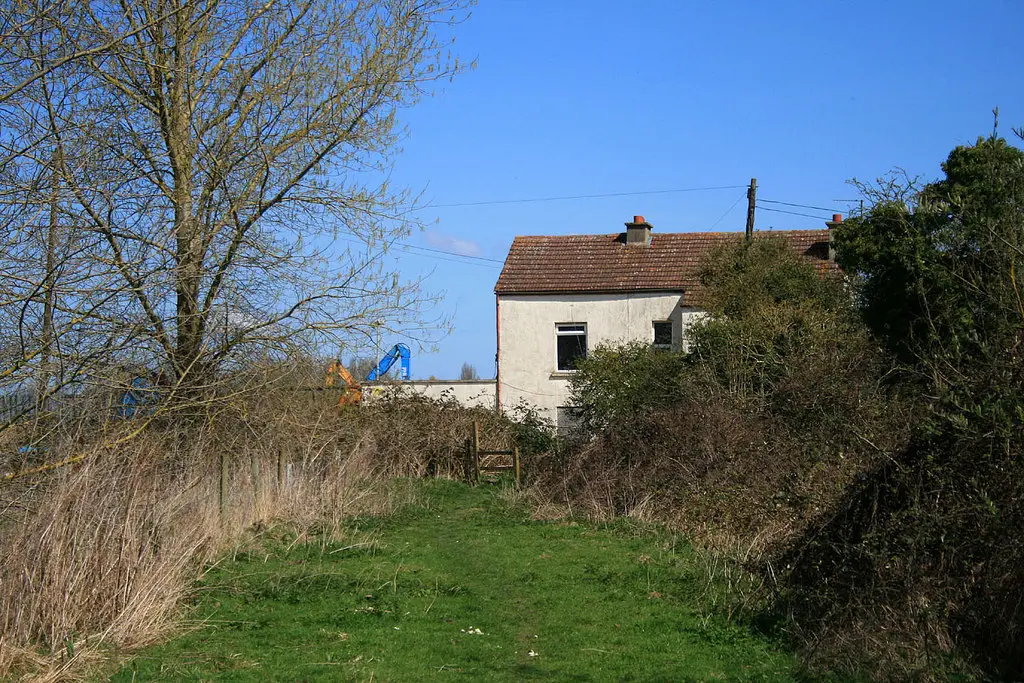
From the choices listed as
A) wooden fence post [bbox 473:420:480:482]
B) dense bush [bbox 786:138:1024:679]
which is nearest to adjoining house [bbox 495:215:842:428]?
wooden fence post [bbox 473:420:480:482]

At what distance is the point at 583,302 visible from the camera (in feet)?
112

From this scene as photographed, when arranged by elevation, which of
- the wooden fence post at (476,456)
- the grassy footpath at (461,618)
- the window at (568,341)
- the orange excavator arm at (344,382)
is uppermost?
the window at (568,341)

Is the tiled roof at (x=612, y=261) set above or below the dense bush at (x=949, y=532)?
above

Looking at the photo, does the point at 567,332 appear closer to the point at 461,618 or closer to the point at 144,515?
the point at 461,618

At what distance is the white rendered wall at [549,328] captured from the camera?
111ft

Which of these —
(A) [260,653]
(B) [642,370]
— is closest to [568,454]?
(B) [642,370]

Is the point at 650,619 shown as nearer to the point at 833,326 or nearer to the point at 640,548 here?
the point at 640,548

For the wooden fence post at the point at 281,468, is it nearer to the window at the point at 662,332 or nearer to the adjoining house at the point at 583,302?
the adjoining house at the point at 583,302

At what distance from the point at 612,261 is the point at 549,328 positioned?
3252 mm

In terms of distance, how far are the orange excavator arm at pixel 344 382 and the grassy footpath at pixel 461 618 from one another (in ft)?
9.81

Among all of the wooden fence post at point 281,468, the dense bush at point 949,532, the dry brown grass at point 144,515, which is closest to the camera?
the dense bush at point 949,532

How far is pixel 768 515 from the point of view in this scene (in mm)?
12320

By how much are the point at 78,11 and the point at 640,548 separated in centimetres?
902

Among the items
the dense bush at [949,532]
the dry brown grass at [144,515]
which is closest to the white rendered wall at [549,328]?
the dry brown grass at [144,515]
